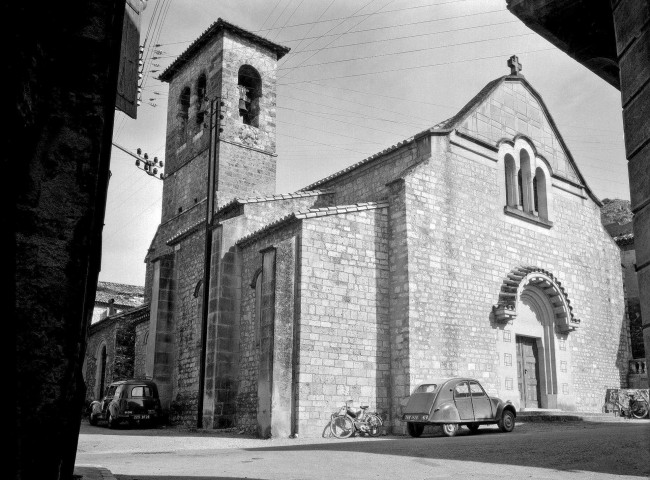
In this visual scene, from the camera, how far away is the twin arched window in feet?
67.8

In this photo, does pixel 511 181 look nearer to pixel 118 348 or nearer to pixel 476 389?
pixel 476 389

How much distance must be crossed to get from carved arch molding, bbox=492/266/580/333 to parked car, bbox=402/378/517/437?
375 cm

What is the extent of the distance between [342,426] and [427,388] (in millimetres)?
2192

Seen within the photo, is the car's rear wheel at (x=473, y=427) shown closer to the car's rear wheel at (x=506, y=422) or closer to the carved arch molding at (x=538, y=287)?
the car's rear wheel at (x=506, y=422)

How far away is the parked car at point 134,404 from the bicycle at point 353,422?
26.1ft

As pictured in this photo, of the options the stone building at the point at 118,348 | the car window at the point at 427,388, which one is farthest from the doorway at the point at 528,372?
the stone building at the point at 118,348

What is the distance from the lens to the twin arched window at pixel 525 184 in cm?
2067

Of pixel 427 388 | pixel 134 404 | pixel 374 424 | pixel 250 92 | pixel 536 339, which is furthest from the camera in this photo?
pixel 250 92

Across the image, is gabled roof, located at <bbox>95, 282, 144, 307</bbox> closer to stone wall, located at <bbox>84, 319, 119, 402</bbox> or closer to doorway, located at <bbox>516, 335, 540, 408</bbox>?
stone wall, located at <bbox>84, 319, 119, 402</bbox>

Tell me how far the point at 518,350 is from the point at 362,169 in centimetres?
739

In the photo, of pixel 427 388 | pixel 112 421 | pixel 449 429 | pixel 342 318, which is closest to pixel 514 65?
pixel 342 318

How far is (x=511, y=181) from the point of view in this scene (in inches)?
816

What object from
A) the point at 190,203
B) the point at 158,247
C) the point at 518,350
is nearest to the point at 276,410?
the point at 518,350

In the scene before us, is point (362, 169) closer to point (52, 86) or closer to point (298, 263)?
point (298, 263)
